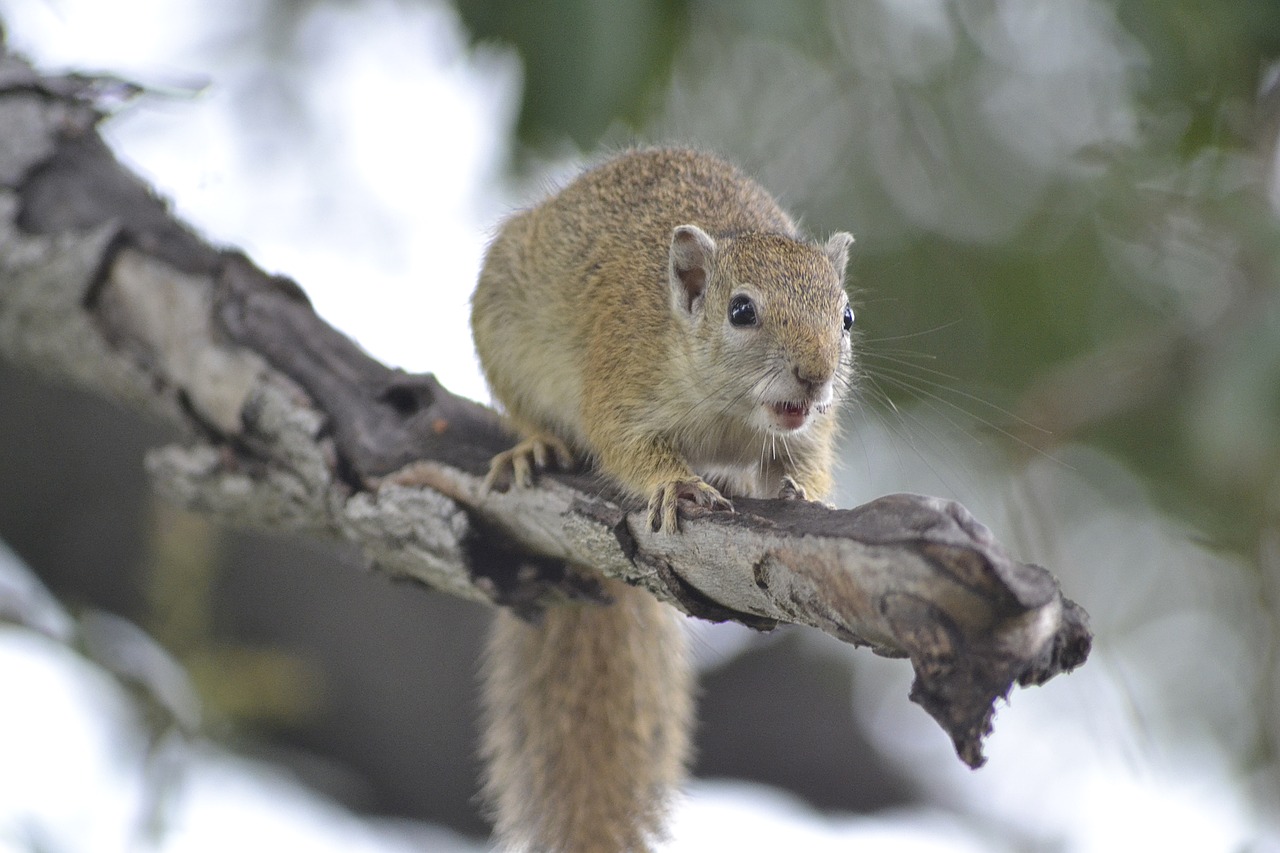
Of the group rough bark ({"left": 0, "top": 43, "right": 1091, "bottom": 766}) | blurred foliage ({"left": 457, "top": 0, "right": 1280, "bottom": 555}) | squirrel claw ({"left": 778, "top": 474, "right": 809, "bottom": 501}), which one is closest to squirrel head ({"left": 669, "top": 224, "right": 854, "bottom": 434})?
squirrel claw ({"left": 778, "top": 474, "right": 809, "bottom": 501})

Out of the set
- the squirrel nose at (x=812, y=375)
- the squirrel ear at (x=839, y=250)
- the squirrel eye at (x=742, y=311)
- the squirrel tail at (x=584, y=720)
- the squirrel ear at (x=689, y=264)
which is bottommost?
the squirrel tail at (x=584, y=720)

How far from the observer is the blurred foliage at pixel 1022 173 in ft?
10.3

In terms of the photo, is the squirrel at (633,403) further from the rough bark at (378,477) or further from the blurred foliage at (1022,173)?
the blurred foliage at (1022,173)

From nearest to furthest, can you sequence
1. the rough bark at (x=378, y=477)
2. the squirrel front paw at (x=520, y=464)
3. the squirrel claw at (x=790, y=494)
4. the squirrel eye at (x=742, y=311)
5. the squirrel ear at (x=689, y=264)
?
the rough bark at (x=378, y=477), the squirrel claw at (x=790, y=494), the squirrel front paw at (x=520, y=464), the squirrel eye at (x=742, y=311), the squirrel ear at (x=689, y=264)

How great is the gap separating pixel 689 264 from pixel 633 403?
0.42m

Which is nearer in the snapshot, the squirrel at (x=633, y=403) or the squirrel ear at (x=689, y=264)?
the squirrel at (x=633, y=403)

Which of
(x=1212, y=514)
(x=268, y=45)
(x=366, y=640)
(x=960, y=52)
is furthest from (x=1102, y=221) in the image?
(x=268, y=45)

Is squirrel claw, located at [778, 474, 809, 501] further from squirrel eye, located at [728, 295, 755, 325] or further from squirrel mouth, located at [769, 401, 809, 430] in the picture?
squirrel eye, located at [728, 295, 755, 325]

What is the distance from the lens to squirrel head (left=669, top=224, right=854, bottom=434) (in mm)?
3057

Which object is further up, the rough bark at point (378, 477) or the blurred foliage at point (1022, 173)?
the blurred foliage at point (1022, 173)

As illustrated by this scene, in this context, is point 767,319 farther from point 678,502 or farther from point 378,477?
→ point 378,477

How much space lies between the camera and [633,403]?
3.54 meters

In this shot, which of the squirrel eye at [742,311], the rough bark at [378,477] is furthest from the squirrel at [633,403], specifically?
the rough bark at [378,477]

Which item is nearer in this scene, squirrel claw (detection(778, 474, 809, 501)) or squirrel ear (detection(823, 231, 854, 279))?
squirrel claw (detection(778, 474, 809, 501))
